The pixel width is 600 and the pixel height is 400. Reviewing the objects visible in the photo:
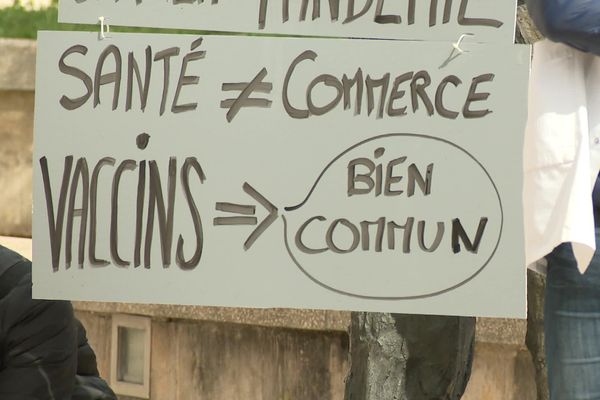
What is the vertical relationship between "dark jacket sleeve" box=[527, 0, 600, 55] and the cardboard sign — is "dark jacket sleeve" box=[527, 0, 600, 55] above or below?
above

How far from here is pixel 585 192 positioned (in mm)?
2543

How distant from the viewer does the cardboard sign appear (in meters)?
2.54

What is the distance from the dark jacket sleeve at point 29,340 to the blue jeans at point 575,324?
43.4 inches

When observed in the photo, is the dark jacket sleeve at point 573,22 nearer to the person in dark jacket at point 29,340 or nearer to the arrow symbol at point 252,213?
the arrow symbol at point 252,213

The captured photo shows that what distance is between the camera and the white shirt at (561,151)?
2.54 m

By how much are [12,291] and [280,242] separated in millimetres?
797

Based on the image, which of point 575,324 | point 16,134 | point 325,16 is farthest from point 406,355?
point 16,134

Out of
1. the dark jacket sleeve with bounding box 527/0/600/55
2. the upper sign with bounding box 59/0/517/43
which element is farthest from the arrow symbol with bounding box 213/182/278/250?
the dark jacket sleeve with bounding box 527/0/600/55

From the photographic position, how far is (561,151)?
2.57m

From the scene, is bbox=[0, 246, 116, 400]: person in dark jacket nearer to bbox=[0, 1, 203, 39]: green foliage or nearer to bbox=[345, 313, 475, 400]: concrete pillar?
bbox=[345, 313, 475, 400]: concrete pillar

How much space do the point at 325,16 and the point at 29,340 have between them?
1047 mm

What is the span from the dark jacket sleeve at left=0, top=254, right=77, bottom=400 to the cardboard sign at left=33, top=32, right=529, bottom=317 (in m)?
0.48

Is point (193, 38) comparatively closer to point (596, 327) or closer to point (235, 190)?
point (235, 190)

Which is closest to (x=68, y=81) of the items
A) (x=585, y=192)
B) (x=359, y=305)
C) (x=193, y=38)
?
(x=193, y=38)
